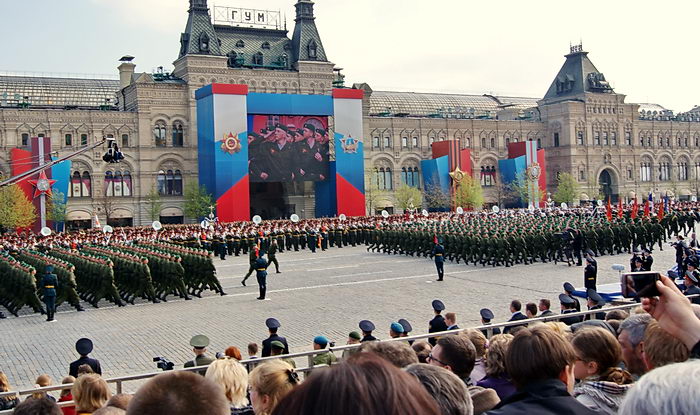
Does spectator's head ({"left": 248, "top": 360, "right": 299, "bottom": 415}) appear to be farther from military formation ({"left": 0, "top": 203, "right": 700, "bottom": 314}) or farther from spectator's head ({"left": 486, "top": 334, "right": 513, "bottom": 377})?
military formation ({"left": 0, "top": 203, "right": 700, "bottom": 314})

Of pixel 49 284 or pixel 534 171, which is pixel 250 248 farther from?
pixel 534 171

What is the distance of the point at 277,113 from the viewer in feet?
159

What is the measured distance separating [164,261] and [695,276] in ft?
41.2

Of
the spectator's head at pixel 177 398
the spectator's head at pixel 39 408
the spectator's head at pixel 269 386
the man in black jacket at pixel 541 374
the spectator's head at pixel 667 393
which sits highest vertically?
the spectator's head at pixel 667 393

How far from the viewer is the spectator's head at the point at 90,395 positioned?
15.1 ft

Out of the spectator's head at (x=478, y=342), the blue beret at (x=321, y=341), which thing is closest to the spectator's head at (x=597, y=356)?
the spectator's head at (x=478, y=342)

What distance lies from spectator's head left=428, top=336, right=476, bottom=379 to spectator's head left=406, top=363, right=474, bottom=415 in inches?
50.2

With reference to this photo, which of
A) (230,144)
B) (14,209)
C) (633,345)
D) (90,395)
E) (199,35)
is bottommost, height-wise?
(90,395)

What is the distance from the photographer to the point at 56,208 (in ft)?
146

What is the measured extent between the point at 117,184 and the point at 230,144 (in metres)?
9.98

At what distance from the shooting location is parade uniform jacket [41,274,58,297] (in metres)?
15.3

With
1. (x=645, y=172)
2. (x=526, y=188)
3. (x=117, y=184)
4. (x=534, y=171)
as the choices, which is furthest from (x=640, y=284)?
(x=645, y=172)

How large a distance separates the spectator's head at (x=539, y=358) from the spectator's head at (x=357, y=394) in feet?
5.00

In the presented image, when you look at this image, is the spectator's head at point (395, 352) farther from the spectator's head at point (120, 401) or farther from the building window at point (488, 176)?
the building window at point (488, 176)
